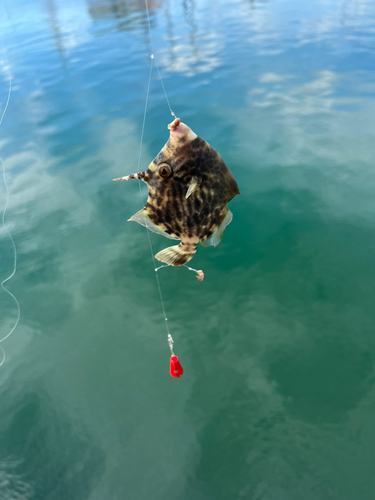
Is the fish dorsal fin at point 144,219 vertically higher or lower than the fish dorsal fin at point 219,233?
higher

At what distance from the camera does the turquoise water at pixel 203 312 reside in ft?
23.0

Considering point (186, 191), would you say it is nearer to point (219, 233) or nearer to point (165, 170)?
point (165, 170)

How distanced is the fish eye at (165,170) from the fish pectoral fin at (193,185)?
0.28 m

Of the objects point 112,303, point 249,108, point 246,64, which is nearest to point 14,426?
point 112,303

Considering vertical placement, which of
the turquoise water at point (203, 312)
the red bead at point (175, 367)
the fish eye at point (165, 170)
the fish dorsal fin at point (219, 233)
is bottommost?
the turquoise water at point (203, 312)

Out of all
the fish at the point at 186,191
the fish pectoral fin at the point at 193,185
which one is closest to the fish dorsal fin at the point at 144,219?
the fish at the point at 186,191

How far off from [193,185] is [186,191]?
0.74 feet

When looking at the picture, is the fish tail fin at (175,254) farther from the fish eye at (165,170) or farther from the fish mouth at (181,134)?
the fish mouth at (181,134)

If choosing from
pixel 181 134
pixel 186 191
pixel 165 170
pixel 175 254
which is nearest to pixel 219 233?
pixel 175 254

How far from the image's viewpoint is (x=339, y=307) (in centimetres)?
859

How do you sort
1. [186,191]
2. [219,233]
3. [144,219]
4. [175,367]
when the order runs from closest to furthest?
[186,191]
[144,219]
[219,233]
[175,367]

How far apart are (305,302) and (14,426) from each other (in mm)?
6974

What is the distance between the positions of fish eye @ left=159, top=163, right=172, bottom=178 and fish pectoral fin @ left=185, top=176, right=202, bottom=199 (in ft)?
0.90

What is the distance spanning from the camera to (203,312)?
29.2 feet
